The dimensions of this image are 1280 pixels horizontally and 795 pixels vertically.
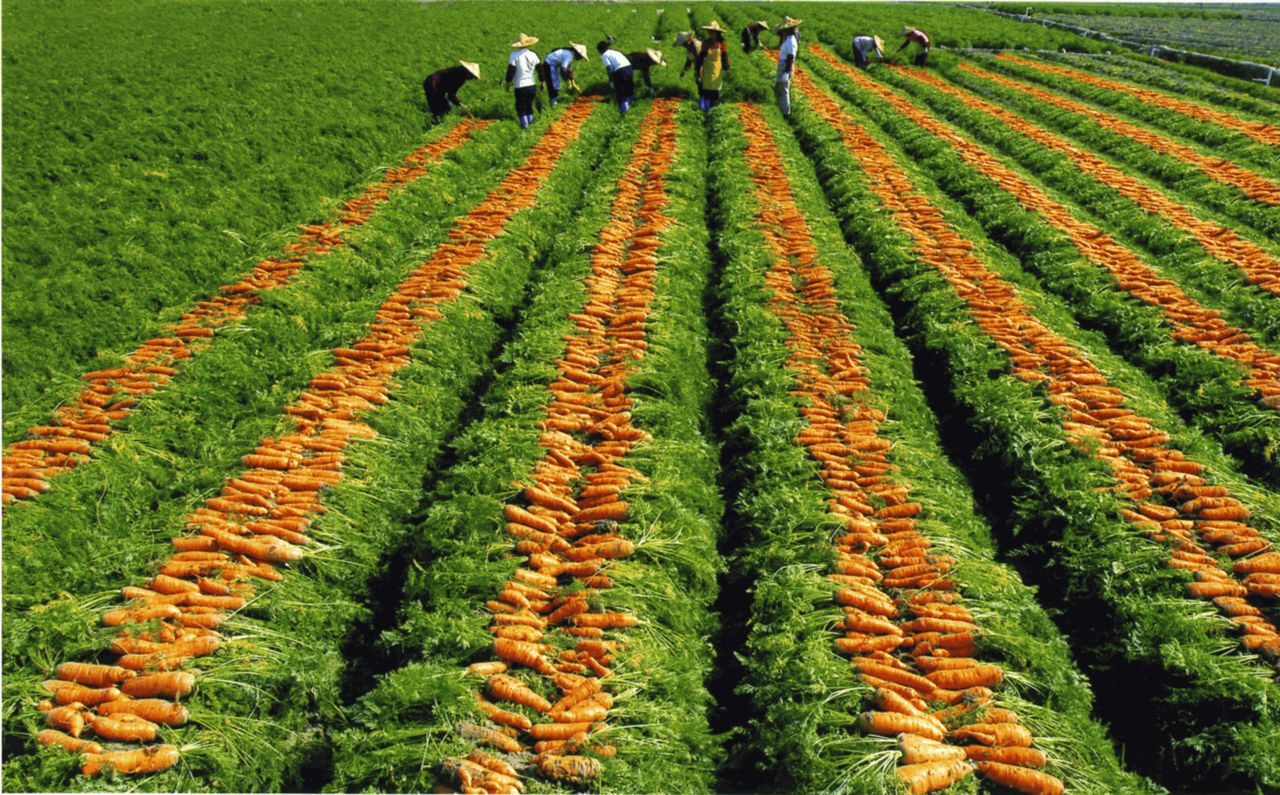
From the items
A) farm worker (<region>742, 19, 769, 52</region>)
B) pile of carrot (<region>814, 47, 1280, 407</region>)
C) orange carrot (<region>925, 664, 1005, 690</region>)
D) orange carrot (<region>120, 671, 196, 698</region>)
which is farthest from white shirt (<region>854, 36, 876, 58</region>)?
orange carrot (<region>120, 671, 196, 698</region>)

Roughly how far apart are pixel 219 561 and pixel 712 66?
1933 centimetres

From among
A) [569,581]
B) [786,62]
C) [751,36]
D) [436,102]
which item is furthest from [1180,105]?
[569,581]

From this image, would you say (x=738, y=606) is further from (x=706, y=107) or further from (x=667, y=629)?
(x=706, y=107)

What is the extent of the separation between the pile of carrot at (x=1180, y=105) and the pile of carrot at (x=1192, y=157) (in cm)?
255

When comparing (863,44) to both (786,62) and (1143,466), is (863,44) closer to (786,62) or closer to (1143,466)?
(786,62)

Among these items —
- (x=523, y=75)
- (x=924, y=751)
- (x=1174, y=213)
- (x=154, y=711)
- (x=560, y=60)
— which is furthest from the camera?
(x=560, y=60)

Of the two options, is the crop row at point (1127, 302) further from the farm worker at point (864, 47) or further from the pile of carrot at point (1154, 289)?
the farm worker at point (864, 47)

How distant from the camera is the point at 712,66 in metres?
20.2

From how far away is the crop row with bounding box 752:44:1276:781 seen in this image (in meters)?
4.62

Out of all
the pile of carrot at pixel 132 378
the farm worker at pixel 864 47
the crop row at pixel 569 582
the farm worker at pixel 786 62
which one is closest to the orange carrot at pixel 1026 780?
the crop row at pixel 569 582

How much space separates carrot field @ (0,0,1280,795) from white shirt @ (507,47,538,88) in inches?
188

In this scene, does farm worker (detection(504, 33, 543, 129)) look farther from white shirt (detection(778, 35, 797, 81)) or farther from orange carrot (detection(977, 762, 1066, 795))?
orange carrot (detection(977, 762, 1066, 795))

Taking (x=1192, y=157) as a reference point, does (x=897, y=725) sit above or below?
below

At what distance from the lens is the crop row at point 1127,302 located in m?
7.57
